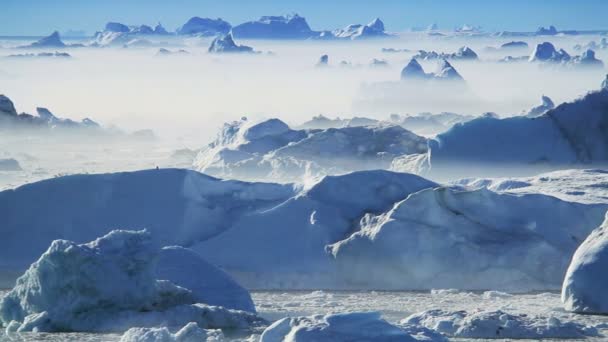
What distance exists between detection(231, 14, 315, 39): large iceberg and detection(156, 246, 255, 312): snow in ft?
272

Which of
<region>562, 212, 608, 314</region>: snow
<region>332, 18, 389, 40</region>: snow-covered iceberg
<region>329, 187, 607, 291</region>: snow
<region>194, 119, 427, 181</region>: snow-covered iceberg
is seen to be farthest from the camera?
<region>332, 18, 389, 40</region>: snow-covered iceberg

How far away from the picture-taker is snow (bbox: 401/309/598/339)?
7.23m

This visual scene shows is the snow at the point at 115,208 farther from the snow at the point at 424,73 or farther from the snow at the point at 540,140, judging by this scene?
the snow at the point at 424,73

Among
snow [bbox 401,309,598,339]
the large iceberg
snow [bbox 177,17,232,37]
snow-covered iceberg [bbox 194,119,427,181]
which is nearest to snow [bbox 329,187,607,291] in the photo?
snow [bbox 401,309,598,339]

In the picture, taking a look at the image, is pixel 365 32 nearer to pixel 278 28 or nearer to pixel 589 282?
pixel 278 28

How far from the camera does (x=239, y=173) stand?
1800 centimetres

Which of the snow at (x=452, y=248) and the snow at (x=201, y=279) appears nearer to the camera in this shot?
the snow at (x=201, y=279)

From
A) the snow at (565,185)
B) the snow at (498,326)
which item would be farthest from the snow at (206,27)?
the snow at (498,326)

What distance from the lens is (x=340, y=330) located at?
19.8ft

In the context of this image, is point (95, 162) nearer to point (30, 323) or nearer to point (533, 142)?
point (533, 142)

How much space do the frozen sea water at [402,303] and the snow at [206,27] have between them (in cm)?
8725

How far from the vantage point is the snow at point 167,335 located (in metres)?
6.39

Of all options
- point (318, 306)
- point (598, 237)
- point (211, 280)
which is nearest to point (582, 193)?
point (598, 237)

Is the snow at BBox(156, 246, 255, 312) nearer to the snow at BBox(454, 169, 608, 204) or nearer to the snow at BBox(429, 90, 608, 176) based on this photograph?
the snow at BBox(454, 169, 608, 204)
